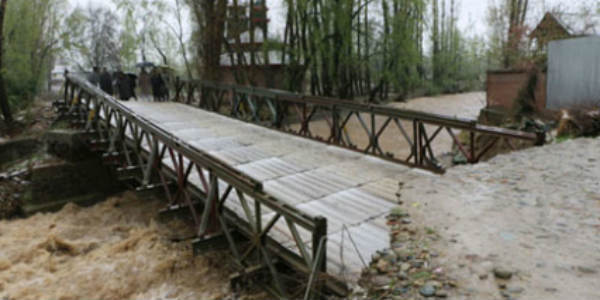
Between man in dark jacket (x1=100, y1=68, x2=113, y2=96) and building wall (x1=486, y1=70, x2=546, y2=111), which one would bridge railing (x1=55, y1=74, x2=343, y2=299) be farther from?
building wall (x1=486, y1=70, x2=546, y2=111)

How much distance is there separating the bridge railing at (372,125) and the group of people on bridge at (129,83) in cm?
67

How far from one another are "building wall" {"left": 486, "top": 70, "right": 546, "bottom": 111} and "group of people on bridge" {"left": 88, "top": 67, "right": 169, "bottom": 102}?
12366mm

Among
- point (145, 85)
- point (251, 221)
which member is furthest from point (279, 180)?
point (145, 85)

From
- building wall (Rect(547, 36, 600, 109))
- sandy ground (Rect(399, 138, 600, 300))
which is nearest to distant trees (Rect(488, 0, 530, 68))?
building wall (Rect(547, 36, 600, 109))

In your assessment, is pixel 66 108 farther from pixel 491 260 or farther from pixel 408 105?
pixel 408 105

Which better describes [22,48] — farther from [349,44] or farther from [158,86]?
[349,44]

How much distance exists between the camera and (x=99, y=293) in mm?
6023

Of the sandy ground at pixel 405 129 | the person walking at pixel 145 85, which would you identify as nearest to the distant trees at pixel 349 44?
the sandy ground at pixel 405 129

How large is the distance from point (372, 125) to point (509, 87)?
23.5ft

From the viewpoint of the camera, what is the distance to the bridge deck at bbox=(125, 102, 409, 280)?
449cm

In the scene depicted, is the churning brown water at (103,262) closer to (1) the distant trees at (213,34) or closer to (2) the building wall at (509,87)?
(1) the distant trees at (213,34)

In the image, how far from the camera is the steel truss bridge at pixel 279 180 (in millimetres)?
4129

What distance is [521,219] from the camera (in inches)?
177

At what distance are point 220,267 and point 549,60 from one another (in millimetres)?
10812
